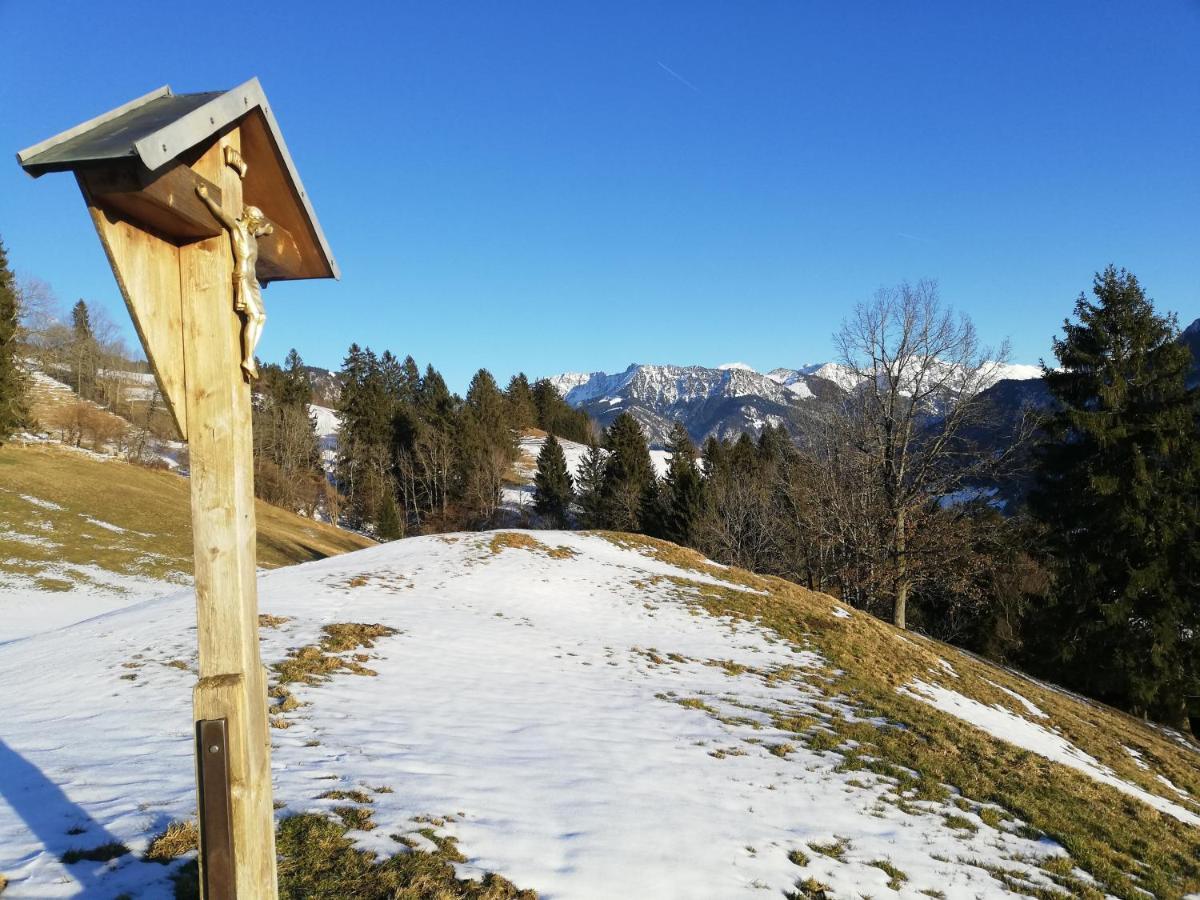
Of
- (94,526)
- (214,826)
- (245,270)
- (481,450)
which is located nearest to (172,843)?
(214,826)

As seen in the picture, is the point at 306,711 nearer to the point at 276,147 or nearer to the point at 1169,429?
the point at 276,147

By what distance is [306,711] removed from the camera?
248 inches

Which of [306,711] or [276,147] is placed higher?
[276,147]

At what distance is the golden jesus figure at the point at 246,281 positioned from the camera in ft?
7.77

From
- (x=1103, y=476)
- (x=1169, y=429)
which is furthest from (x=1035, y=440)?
(x=1169, y=429)

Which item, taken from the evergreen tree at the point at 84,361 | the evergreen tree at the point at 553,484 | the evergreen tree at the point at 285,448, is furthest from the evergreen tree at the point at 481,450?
the evergreen tree at the point at 84,361

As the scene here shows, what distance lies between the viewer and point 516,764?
555 centimetres

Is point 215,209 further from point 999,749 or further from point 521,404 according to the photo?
point 521,404

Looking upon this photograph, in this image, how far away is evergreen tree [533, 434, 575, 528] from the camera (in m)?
56.0

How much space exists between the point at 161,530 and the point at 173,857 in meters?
32.0

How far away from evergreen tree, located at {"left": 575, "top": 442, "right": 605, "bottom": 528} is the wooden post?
5019 cm

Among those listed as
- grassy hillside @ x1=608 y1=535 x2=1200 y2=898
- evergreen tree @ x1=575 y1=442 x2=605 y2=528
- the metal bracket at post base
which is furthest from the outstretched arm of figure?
evergreen tree @ x1=575 y1=442 x2=605 y2=528

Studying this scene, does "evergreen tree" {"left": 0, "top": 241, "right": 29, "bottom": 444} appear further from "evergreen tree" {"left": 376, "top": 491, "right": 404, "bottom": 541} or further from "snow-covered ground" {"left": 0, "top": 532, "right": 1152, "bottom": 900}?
"snow-covered ground" {"left": 0, "top": 532, "right": 1152, "bottom": 900}

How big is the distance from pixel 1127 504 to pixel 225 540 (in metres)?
24.1
